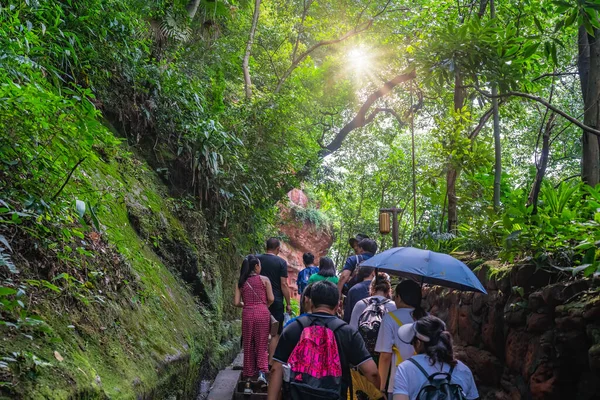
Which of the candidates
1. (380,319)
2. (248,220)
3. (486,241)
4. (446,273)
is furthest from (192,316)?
(248,220)

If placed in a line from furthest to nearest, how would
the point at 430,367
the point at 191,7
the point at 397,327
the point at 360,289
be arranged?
the point at 191,7 < the point at 360,289 < the point at 397,327 < the point at 430,367

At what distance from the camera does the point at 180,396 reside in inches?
193

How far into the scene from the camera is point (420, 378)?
3223mm

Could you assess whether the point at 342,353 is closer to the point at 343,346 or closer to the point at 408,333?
the point at 343,346

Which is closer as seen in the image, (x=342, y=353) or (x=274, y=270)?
(x=342, y=353)

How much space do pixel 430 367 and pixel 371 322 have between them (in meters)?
1.58

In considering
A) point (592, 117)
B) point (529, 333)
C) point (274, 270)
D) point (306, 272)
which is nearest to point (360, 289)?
point (274, 270)

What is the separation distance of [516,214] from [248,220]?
23.1 ft

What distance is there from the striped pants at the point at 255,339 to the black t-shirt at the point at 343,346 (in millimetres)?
2807

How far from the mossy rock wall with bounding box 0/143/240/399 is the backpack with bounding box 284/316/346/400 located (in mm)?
1104

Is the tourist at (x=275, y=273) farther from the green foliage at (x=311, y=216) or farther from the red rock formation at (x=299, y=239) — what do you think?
the red rock formation at (x=299, y=239)

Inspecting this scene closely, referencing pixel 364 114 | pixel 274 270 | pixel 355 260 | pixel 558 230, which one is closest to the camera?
pixel 558 230

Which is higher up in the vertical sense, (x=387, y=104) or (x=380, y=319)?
(x=387, y=104)

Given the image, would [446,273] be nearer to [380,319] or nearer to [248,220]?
[380,319]
